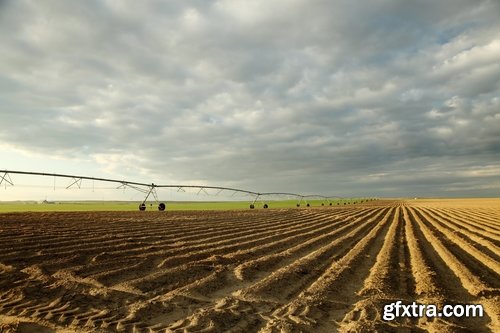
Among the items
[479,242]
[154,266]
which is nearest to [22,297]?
[154,266]

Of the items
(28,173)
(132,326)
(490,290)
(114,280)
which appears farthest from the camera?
(28,173)

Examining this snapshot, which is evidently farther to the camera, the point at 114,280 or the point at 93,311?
the point at 114,280

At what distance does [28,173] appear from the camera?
40875 millimetres

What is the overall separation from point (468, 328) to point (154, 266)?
7.32m

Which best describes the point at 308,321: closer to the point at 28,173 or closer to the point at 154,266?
the point at 154,266

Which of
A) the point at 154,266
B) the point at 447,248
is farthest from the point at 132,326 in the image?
the point at 447,248

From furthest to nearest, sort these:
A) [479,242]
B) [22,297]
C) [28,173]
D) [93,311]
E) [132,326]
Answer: [28,173] < [479,242] < [22,297] < [93,311] < [132,326]

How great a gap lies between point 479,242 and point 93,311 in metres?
15.0

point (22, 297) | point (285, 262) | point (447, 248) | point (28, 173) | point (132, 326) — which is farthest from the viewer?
point (28, 173)

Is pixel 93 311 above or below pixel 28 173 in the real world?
below

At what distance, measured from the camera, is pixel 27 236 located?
48.5ft

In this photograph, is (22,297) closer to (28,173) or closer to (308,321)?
(308,321)

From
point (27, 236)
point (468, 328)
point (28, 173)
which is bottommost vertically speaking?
point (468, 328)

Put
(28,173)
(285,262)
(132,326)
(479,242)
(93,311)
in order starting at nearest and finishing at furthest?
(132,326) → (93,311) → (285,262) → (479,242) → (28,173)
